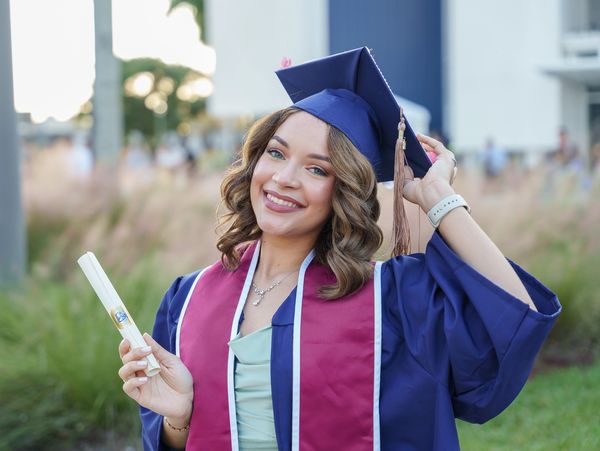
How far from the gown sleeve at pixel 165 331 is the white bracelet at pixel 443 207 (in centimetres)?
74

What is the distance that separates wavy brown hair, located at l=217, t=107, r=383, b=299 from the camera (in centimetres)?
229

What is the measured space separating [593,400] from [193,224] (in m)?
3.63

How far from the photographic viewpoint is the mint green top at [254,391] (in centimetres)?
230

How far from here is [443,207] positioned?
2240mm

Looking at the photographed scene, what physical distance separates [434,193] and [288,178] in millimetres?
373

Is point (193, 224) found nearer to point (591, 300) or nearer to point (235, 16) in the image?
point (591, 300)

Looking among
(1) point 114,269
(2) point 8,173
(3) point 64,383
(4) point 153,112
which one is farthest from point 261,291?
(4) point 153,112

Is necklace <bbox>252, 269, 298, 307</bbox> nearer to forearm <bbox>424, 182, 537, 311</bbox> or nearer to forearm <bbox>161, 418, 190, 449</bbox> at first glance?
forearm <bbox>161, 418, 190, 449</bbox>

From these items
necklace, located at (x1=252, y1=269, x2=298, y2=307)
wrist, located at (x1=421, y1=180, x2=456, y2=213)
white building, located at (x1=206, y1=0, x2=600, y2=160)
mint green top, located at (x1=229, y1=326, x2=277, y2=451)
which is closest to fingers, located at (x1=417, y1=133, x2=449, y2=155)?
wrist, located at (x1=421, y1=180, x2=456, y2=213)

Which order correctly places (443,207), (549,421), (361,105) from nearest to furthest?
1. (443,207)
2. (361,105)
3. (549,421)

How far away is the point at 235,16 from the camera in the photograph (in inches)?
1032

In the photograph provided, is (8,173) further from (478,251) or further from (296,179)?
(478,251)

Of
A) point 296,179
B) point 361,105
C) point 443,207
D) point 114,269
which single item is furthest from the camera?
point 114,269

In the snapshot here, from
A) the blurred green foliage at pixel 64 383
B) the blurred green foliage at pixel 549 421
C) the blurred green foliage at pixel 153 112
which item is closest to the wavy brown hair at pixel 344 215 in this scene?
the blurred green foliage at pixel 549 421
